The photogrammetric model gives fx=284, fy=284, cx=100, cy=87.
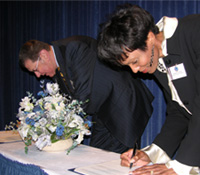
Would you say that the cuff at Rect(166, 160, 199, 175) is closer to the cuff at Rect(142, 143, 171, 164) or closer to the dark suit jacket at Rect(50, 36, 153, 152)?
the cuff at Rect(142, 143, 171, 164)

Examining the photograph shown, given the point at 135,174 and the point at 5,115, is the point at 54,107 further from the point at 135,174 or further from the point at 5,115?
the point at 5,115

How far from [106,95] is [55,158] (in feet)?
3.09

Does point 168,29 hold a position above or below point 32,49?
above

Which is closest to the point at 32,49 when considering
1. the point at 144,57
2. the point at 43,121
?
the point at 43,121

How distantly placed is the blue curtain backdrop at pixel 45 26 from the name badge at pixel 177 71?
122 centimetres

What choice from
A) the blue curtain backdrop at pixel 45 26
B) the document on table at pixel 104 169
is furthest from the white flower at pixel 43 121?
the blue curtain backdrop at pixel 45 26

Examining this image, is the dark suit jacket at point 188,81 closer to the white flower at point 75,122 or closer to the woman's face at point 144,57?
the woman's face at point 144,57

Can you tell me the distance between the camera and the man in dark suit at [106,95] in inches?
91.6

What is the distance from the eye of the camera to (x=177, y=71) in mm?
1284

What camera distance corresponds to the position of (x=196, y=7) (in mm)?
2318

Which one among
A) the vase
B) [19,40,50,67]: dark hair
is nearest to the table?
the vase

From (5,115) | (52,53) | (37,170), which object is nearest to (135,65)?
(37,170)

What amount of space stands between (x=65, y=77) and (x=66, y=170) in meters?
1.37

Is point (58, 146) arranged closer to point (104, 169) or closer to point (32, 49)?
point (104, 169)
